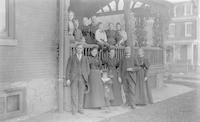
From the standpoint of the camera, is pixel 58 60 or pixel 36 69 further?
pixel 58 60

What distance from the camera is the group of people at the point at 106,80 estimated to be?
6961 mm

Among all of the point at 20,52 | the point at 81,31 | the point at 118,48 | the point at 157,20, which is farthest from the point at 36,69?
the point at 157,20

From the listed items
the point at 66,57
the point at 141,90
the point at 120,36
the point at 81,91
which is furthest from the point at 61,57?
the point at 120,36

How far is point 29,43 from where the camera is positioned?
6.66 metres

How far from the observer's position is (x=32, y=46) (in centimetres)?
675

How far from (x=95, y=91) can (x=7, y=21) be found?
2.76m

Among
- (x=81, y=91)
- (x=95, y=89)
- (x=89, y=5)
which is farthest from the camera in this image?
(x=89, y=5)

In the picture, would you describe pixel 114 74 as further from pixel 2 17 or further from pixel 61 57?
pixel 2 17

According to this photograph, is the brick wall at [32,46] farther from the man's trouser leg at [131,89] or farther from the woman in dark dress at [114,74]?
the man's trouser leg at [131,89]

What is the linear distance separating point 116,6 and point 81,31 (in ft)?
12.9

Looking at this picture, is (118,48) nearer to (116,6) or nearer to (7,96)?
(116,6)

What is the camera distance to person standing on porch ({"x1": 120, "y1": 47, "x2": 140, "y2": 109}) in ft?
26.1

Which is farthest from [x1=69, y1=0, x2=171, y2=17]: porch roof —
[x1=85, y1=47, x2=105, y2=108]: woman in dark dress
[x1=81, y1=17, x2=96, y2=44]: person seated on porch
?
[x1=85, y1=47, x2=105, y2=108]: woman in dark dress

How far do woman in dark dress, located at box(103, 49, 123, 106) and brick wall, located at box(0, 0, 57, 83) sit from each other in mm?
1488
